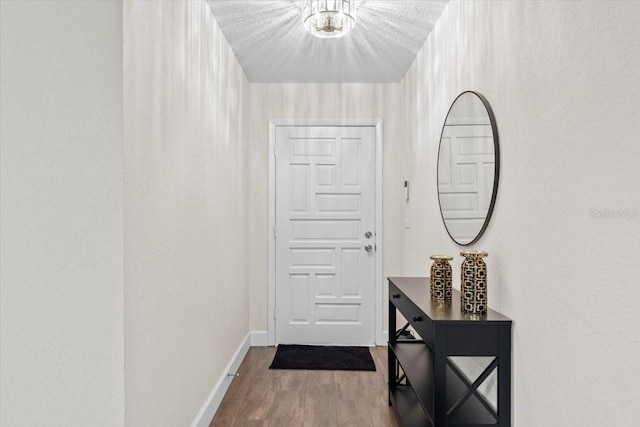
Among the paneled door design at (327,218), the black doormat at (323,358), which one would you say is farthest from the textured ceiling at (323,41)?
the black doormat at (323,358)

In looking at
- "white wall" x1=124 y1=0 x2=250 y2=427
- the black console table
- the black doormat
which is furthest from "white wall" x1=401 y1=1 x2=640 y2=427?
the black doormat

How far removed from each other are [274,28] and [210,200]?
124 centimetres

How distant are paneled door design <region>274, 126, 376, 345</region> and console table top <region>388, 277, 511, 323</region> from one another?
4.82 ft

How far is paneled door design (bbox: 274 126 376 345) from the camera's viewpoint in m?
4.19

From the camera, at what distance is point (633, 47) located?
3.74 ft

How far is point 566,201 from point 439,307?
839 mm

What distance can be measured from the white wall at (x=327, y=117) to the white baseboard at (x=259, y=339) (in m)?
0.21

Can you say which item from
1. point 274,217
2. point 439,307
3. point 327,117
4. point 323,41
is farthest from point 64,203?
point 327,117

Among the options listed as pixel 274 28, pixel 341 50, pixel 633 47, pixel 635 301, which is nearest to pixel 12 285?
pixel 635 301

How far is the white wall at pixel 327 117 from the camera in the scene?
4.17m

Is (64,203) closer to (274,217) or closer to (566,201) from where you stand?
(566,201)

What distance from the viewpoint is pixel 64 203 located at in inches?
59.4

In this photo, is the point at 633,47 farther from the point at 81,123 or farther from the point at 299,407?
the point at 299,407

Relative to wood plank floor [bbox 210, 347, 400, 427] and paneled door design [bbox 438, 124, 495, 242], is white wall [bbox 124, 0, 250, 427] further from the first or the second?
paneled door design [bbox 438, 124, 495, 242]
